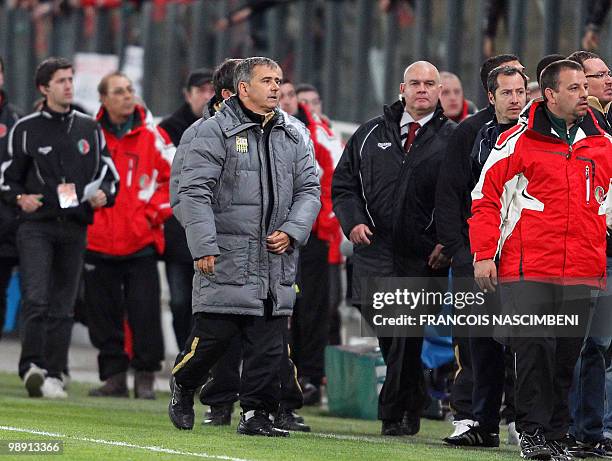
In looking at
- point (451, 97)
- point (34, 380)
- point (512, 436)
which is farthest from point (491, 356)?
point (34, 380)

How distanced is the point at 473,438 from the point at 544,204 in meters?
1.72

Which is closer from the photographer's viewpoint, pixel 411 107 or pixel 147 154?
pixel 411 107

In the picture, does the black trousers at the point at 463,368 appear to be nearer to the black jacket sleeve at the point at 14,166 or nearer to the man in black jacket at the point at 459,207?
the man in black jacket at the point at 459,207

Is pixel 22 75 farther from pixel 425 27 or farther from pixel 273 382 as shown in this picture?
pixel 273 382

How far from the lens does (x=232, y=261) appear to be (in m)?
9.94

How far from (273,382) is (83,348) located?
29.3 feet

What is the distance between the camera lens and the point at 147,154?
13.8 metres

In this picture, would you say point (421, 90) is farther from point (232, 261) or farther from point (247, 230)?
point (232, 261)

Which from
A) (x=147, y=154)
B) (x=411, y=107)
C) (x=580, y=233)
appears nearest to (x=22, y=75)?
(x=147, y=154)

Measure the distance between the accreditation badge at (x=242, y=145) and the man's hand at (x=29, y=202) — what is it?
3.39 metres

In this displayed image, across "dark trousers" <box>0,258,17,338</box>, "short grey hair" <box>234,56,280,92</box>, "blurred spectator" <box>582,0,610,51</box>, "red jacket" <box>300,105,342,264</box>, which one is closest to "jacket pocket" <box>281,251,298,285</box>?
"short grey hair" <box>234,56,280,92</box>

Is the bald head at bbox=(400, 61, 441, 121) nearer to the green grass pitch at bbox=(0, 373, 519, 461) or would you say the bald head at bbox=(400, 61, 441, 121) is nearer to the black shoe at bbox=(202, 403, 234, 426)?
the green grass pitch at bbox=(0, 373, 519, 461)

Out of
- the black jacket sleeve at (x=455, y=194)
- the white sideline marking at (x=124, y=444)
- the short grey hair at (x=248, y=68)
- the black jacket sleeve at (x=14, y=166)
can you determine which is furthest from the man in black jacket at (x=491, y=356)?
the black jacket sleeve at (x=14, y=166)

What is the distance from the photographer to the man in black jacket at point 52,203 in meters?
13.1
